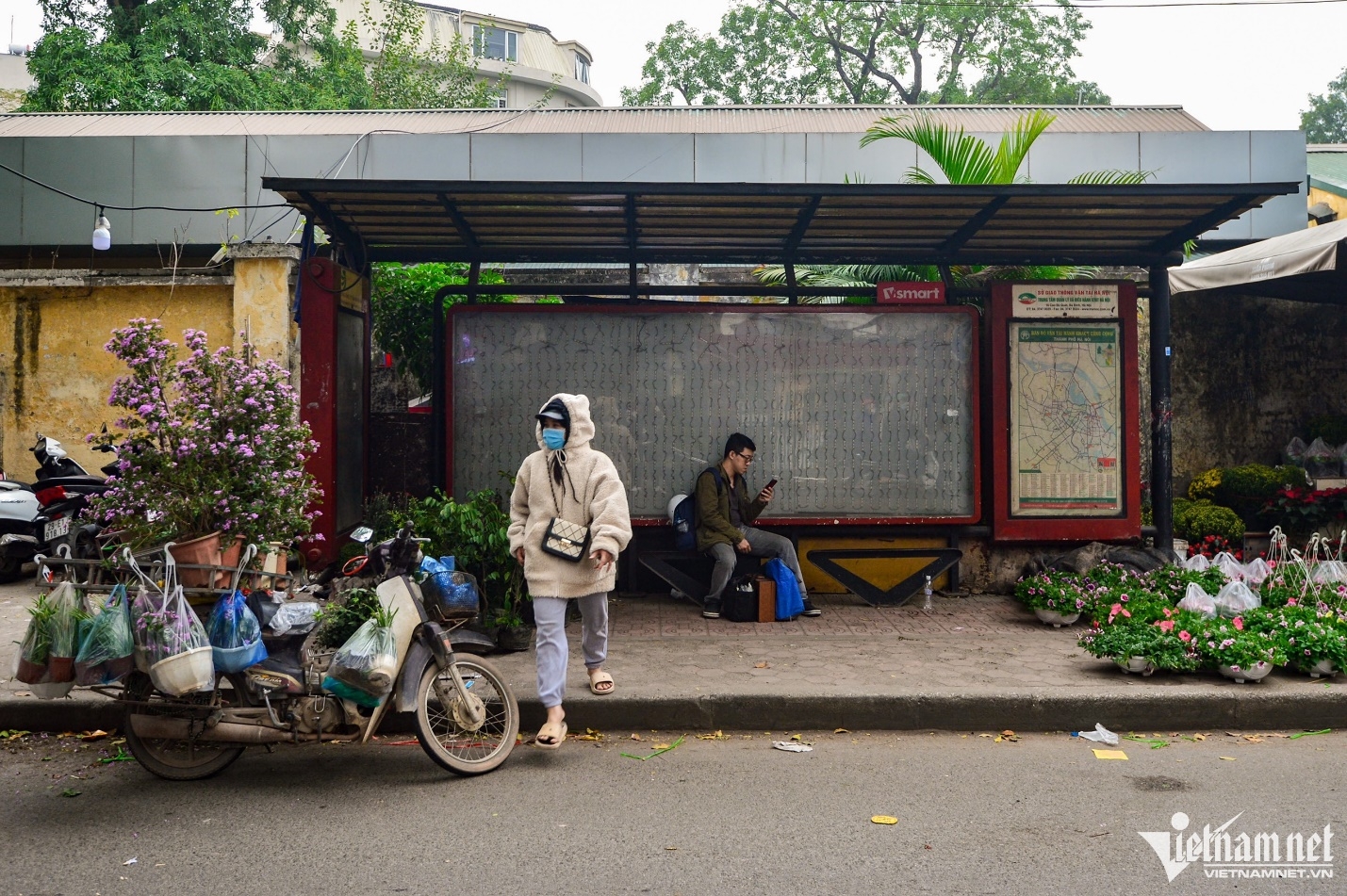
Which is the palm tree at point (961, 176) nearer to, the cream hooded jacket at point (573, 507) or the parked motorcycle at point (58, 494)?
the cream hooded jacket at point (573, 507)

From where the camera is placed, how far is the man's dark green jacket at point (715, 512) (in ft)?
24.8

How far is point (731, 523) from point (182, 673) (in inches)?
173

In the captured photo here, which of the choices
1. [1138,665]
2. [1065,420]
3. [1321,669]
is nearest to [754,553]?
[1065,420]

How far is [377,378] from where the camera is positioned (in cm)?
1098

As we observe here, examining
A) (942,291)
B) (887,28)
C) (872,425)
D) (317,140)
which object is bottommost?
(872,425)

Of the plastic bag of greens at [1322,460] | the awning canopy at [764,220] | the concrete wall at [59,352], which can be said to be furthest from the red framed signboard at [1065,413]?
the concrete wall at [59,352]

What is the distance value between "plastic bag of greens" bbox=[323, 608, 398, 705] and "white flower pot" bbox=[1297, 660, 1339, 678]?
485cm

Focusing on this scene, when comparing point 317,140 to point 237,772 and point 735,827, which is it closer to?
point 237,772

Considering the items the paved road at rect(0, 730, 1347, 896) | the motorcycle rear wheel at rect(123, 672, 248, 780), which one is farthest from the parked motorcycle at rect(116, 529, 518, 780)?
the paved road at rect(0, 730, 1347, 896)

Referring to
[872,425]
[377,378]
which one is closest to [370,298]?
[377,378]

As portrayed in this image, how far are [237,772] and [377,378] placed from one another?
6834 mm

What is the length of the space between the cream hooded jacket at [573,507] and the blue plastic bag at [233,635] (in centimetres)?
130

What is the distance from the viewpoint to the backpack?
7.70m

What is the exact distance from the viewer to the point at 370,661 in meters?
4.26
